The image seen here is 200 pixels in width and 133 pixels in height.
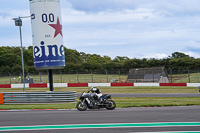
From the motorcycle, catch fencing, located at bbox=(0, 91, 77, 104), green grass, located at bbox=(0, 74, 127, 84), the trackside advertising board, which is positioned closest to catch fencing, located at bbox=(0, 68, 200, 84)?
green grass, located at bbox=(0, 74, 127, 84)

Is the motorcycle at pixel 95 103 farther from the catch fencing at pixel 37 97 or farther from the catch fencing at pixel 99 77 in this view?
the catch fencing at pixel 99 77

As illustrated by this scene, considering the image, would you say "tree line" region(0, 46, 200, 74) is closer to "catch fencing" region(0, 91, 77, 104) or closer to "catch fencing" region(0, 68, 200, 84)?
"catch fencing" region(0, 68, 200, 84)

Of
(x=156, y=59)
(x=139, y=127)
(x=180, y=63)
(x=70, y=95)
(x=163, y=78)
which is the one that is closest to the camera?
(x=139, y=127)

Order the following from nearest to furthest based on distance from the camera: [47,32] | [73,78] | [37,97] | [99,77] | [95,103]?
[95,103] → [37,97] → [47,32] → [99,77] → [73,78]

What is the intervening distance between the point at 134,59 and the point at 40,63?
5820 cm

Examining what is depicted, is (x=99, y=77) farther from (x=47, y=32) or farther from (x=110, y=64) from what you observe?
(x=110, y=64)

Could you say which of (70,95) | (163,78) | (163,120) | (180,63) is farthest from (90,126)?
(180,63)

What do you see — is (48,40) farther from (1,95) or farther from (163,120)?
(163,120)

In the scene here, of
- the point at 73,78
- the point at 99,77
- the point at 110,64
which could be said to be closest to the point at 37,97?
the point at 99,77

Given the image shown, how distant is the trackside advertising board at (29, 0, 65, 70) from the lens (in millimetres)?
22812

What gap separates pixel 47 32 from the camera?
23.0 metres

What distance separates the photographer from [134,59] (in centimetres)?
8031

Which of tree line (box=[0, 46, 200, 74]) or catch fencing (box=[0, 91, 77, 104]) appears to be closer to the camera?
catch fencing (box=[0, 91, 77, 104])

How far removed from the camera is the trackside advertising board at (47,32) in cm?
2281
